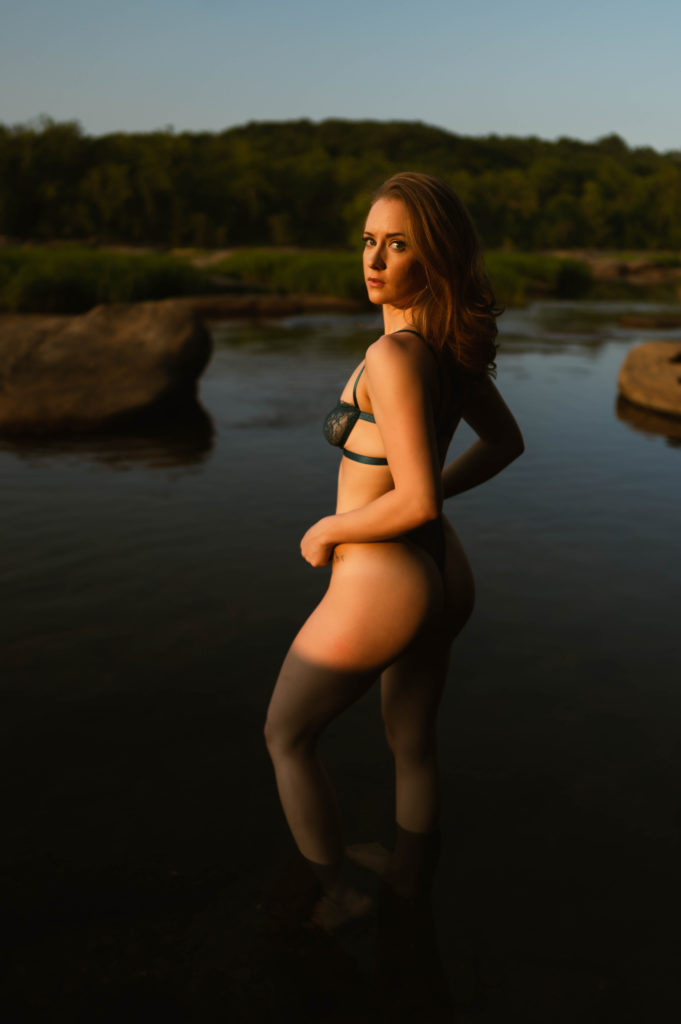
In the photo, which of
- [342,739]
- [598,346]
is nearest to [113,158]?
[598,346]

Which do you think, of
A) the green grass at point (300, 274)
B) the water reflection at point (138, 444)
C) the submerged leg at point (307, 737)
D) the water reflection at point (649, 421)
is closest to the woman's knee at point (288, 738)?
the submerged leg at point (307, 737)

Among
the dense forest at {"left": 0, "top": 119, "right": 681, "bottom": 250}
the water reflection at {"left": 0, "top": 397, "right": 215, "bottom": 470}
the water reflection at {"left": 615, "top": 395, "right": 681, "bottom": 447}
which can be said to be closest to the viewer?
the water reflection at {"left": 0, "top": 397, "right": 215, "bottom": 470}

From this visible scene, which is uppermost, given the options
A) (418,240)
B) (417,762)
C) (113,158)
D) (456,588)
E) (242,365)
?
(113,158)

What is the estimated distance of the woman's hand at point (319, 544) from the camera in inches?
76.2

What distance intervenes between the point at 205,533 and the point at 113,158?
7468 cm

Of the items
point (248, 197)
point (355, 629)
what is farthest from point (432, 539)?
point (248, 197)

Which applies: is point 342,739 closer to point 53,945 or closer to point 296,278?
point 53,945

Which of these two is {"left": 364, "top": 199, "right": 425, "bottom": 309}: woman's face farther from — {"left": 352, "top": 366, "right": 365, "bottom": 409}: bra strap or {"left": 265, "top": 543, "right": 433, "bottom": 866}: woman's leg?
{"left": 265, "top": 543, "right": 433, "bottom": 866}: woman's leg

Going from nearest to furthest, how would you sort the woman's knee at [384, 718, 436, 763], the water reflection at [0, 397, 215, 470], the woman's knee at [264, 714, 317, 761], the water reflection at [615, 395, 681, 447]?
the woman's knee at [264, 714, 317, 761], the woman's knee at [384, 718, 436, 763], the water reflection at [0, 397, 215, 470], the water reflection at [615, 395, 681, 447]

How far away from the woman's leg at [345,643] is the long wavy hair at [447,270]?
20.3 inches

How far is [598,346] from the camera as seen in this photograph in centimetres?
1783

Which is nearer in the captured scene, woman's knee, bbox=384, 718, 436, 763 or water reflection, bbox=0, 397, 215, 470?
woman's knee, bbox=384, 718, 436, 763

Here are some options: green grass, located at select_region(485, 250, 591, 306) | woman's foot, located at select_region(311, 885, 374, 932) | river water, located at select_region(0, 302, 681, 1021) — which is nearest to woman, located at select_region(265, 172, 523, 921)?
woman's foot, located at select_region(311, 885, 374, 932)

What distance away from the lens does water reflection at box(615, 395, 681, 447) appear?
367 inches
